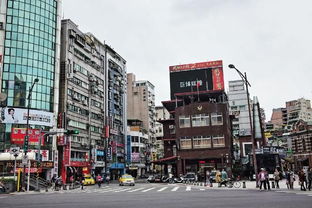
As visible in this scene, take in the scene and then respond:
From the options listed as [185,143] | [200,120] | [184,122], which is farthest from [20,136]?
[200,120]

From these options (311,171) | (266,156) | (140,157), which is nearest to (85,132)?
(140,157)

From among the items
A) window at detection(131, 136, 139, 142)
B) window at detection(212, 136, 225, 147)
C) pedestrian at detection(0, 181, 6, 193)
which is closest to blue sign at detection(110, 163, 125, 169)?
window at detection(131, 136, 139, 142)

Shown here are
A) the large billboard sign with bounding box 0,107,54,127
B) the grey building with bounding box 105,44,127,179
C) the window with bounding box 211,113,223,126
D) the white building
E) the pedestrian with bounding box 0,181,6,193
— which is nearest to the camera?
the pedestrian with bounding box 0,181,6,193

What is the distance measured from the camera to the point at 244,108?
3730 inches

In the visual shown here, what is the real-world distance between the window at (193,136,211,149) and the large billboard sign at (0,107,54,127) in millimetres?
24468

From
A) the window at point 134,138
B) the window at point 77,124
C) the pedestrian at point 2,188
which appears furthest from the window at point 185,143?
the pedestrian at point 2,188

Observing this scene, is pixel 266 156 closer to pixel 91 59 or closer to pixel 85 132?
pixel 85 132

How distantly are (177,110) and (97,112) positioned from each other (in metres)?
19.7

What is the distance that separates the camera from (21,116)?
155 ft

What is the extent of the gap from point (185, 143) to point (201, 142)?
2801 mm

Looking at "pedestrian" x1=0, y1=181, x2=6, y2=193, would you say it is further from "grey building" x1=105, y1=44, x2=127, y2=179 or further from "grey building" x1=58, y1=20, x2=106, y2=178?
"grey building" x1=105, y1=44, x2=127, y2=179

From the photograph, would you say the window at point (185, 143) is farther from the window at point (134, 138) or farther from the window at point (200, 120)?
the window at point (134, 138)

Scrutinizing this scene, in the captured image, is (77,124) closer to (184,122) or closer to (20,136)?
(20,136)

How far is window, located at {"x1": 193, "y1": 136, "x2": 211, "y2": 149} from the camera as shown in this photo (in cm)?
5388
